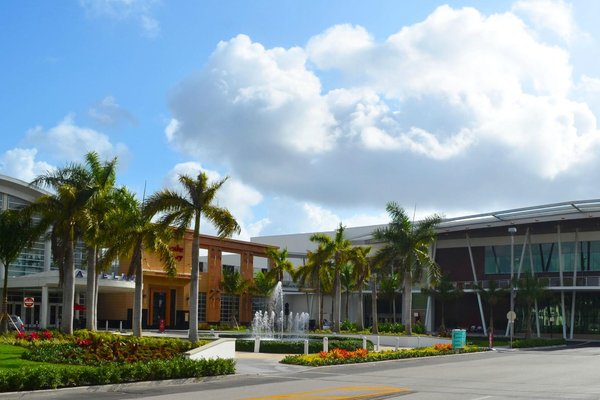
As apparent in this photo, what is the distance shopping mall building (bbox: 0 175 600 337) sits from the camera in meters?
56.9

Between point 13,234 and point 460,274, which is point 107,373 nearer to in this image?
point 13,234

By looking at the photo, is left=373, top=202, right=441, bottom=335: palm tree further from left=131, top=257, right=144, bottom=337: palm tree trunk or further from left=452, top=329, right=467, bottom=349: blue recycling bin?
left=131, top=257, right=144, bottom=337: palm tree trunk

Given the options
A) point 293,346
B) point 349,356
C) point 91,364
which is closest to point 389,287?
point 293,346

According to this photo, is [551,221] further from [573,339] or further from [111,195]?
[111,195]

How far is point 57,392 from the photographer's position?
1767cm

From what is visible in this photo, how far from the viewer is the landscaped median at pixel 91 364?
17.5 meters

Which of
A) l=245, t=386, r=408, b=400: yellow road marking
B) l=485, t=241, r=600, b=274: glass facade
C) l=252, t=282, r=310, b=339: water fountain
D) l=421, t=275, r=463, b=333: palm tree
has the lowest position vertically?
l=252, t=282, r=310, b=339: water fountain

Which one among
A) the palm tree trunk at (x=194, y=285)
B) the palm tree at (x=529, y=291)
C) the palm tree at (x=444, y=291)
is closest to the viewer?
the palm tree trunk at (x=194, y=285)

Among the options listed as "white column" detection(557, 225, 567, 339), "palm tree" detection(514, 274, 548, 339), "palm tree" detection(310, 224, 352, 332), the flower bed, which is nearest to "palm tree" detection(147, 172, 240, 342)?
the flower bed

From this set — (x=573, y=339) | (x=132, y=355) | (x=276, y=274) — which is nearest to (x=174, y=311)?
(x=276, y=274)

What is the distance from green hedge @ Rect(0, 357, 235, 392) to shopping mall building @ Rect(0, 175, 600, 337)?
33.4 m

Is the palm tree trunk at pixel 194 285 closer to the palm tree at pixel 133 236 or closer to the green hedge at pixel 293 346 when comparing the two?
the palm tree at pixel 133 236

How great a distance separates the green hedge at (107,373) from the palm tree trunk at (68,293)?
11.7 metres

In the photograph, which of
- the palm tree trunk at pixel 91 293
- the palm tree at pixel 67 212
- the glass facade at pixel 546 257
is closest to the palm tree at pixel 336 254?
the glass facade at pixel 546 257
